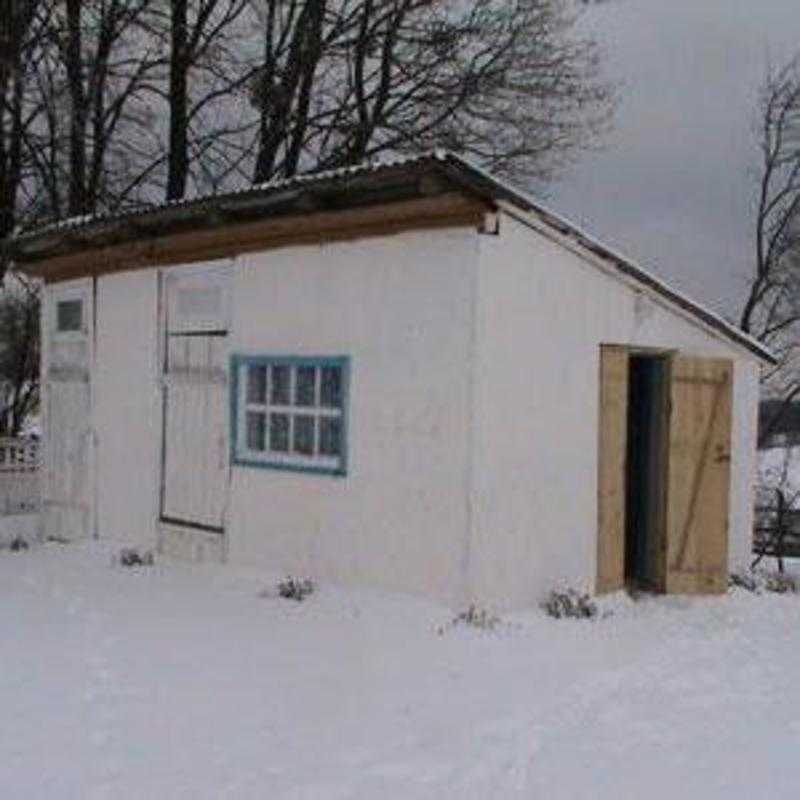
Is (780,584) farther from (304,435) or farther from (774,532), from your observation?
(774,532)

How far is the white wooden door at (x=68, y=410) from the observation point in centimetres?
1352

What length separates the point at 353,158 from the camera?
869 inches

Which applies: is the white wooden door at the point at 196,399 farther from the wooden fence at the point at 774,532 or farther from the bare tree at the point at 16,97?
the wooden fence at the point at 774,532

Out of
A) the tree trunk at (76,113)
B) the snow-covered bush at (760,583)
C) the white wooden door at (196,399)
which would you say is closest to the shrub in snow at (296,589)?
the white wooden door at (196,399)

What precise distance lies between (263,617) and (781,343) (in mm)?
19558

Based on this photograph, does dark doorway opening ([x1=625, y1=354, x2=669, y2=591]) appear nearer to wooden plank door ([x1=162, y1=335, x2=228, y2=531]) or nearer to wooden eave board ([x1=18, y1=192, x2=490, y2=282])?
wooden eave board ([x1=18, y1=192, x2=490, y2=282])

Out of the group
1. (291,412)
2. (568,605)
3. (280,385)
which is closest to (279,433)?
(291,412)

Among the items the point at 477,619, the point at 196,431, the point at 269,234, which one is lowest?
the point at 477,619

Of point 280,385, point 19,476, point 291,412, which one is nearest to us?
point 291,412

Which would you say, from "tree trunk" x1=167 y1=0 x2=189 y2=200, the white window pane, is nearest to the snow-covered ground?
the white window pane

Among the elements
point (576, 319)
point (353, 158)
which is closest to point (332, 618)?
point (576, 319)

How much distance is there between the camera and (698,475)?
11.7 metres

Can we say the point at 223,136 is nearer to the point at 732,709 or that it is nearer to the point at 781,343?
the point at 781,343

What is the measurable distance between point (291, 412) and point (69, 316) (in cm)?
429
